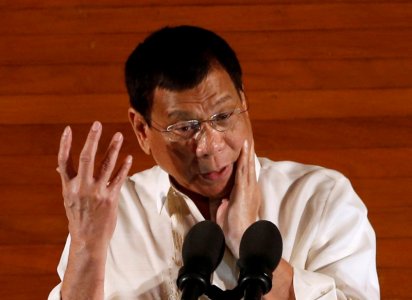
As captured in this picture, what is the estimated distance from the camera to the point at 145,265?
1989mm

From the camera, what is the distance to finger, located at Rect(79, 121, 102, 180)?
162 cm

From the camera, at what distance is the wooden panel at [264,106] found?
3.06 metres

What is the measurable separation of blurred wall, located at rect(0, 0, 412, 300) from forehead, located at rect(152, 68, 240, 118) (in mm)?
1123

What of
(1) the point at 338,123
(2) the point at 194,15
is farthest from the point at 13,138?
(1) the point at 338,123

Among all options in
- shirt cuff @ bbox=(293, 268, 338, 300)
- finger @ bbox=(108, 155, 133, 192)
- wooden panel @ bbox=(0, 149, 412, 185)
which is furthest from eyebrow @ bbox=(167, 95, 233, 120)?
wooden panel @ bbox=(0, 149, 412, 185)

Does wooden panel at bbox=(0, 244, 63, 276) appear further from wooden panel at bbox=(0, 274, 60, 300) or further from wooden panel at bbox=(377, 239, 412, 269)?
wooden panel at bbox=(377, 239, 412, 269)

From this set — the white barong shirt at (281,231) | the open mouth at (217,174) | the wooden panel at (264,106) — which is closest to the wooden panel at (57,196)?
the wooden panel at (264,106)

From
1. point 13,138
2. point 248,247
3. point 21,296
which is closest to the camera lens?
point 248,247

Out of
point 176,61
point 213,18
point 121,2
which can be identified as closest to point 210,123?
point 176,61

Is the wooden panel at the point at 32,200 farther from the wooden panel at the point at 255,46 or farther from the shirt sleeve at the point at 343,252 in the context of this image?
the shirt sleeve at the point at 343,252

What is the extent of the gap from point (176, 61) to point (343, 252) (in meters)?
0.49

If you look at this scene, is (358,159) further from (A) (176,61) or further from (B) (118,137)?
(B) (118,137)

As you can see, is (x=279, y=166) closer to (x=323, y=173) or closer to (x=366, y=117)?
(x=323, y=173)

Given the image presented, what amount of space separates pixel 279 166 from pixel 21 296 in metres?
1.12
